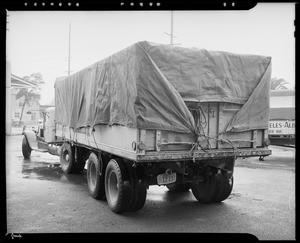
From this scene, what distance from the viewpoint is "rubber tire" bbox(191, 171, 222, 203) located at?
6614 mm

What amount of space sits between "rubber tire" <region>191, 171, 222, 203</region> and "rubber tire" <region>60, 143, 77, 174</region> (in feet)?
13.9

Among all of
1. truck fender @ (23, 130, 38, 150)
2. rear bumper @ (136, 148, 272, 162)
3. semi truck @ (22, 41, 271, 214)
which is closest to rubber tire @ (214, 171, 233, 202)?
semi truck @ (22, 41, 271, 214)

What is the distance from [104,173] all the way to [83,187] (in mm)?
1782

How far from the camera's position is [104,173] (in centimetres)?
691

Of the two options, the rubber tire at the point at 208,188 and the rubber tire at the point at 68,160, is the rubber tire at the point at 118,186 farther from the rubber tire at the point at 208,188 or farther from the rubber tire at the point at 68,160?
the rubber tire at the point at 68,160

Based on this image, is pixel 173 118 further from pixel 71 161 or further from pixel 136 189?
pixel 71 161

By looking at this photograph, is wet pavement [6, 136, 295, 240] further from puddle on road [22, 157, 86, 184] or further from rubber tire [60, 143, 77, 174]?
rubber tire [60, 143, 77, 174]

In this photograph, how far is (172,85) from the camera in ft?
17.7

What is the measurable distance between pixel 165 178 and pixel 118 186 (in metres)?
0.86

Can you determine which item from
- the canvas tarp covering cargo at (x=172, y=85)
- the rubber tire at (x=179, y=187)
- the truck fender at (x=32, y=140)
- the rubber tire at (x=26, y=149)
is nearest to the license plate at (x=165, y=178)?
the canvas tarp covering cargo at (x=172, y=85)

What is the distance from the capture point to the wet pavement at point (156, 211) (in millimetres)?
5398
